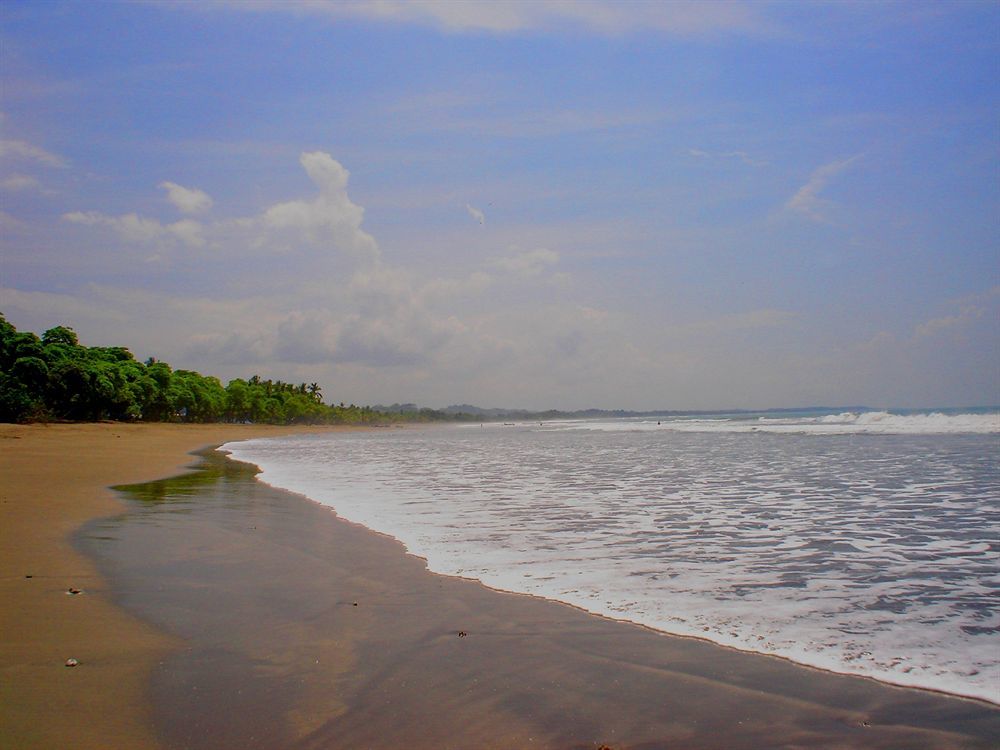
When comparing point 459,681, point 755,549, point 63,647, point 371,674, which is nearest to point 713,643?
point 459,681

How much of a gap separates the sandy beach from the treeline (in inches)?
1809

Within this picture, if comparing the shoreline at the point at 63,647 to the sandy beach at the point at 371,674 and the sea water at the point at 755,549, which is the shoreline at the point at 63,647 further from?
the sea water at the point at 755,549

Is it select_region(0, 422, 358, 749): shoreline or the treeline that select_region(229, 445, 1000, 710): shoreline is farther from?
the treeline

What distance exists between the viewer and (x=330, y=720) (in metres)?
3.99

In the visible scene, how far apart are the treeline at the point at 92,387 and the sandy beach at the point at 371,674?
4594 cm

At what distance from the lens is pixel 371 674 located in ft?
15.4

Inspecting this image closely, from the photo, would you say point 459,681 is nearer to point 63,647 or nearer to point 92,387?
point 63,647

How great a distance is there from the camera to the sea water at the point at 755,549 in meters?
5.37

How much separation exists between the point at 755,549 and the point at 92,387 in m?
56.4

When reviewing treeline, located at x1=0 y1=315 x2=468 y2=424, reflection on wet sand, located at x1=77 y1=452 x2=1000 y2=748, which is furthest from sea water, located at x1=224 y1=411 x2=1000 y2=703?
treeline, located at x1=0 y1=315 x2=468 y2=424

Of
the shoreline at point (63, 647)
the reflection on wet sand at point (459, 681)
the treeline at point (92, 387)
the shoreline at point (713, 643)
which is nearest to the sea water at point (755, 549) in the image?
the shoreline at point (713, 643)

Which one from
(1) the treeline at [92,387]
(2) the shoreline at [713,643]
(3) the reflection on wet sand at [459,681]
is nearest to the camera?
(3) the reflection on wet sand at [459,681]

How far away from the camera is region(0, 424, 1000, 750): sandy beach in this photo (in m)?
3.83

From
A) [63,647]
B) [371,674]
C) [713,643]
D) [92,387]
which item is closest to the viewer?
[371,674]
